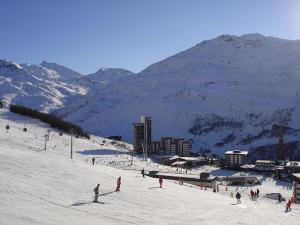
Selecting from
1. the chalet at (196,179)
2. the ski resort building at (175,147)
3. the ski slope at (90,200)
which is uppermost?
the ski resort building at (175,147)

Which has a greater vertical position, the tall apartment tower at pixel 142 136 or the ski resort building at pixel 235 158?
the tall apartment tower at pixel 142 136

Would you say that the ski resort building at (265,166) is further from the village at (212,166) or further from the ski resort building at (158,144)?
the ski resort building at (158,144)

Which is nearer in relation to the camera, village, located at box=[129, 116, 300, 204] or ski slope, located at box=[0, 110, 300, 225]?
ski slope, located at box=[0, 110, 300, 225]

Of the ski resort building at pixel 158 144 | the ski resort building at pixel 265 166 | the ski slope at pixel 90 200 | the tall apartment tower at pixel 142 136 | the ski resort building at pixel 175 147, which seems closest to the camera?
the ski slope at pixel 90 200

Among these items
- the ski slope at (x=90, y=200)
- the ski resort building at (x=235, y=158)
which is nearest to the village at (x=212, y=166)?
the ski resort building at (x=235, y=158)

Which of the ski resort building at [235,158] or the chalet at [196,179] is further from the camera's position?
the ski resort building at [235,158]

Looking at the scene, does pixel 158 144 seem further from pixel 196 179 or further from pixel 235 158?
pixel 196 179

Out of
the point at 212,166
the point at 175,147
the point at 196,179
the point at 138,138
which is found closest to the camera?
the point at 196,179

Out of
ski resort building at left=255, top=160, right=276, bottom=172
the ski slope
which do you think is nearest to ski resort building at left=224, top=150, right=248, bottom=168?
ski resort building at left=255, top=160, right=276, bottom=172

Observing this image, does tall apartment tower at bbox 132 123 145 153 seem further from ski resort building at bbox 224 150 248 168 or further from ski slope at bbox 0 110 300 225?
ski slope at bbox 0 110 300 225

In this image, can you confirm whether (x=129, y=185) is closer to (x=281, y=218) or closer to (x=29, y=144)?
(x=281, y=218)

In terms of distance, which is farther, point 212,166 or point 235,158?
point 235,158

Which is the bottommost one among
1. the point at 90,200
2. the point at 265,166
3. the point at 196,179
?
the point at 196,179

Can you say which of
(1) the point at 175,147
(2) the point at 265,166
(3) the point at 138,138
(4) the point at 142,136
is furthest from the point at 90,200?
(1) the point at 175,147
